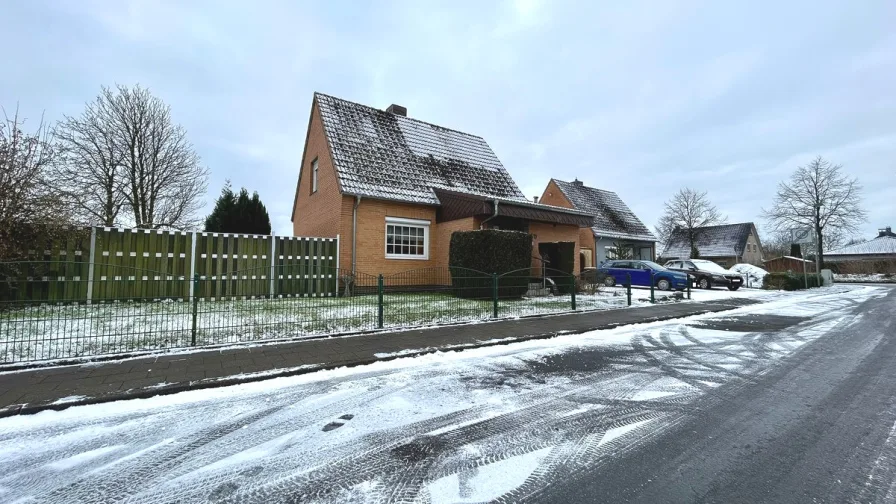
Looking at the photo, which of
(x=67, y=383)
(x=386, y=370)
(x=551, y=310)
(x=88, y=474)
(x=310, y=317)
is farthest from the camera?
(x=551, y=310)

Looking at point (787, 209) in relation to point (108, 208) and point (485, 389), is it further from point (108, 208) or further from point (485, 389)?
point (108, 208)

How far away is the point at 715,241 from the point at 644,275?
36.2m

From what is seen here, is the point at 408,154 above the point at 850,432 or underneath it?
above

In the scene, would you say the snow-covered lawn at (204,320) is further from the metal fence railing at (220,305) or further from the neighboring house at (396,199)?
the neighboring house at (396,199)

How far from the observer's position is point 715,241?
47062 mm

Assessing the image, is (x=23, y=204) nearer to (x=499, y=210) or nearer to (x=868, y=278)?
(x=499, y=210)

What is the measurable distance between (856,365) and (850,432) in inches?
137

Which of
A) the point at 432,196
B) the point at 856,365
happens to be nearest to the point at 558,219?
the point at 432,196

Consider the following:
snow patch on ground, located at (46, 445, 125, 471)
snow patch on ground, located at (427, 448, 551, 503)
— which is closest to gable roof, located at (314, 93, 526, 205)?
snow patch on ground, located at (46, 445, 125, 471)

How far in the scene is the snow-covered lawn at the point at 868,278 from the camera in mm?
34750

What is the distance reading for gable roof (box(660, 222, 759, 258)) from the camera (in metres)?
44.7

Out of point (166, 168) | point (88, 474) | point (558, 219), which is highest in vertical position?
point (166, 168)

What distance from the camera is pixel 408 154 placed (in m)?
17.1

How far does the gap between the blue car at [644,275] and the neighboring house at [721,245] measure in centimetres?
2978
